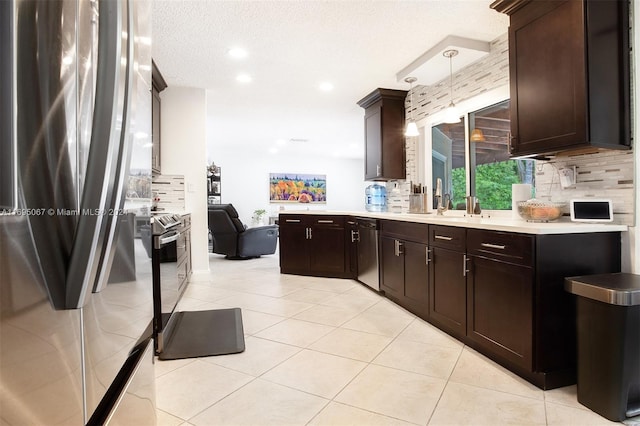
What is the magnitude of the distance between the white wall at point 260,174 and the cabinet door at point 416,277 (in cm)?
673

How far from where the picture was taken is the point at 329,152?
32.3 feet

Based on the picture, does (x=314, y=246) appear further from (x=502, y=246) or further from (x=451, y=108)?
(x=502, y=246)

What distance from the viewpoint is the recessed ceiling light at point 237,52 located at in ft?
11.3

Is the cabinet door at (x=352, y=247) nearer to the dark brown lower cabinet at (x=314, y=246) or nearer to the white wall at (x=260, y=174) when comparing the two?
the dark brown lower cabinet at (x=314, y=246)

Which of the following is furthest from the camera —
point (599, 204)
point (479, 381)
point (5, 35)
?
point (599, 204)

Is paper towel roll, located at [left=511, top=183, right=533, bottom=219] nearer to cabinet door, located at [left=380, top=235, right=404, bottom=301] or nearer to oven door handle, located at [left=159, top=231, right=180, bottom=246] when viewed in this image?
cabinet door, located at [left=380, top=235, right=404, bottom=301]

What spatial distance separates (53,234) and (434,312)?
2.67m

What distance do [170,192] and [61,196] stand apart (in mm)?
4502

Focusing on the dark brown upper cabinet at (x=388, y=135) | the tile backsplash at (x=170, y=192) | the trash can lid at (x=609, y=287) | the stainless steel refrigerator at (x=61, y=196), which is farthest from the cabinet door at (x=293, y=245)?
the stainless steel refrigerator at (x=61, y=196)

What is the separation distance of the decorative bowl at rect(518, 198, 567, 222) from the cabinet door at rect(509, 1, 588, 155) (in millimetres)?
349

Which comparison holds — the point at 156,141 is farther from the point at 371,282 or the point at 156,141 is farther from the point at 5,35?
the point at 5,35

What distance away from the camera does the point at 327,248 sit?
4730mm

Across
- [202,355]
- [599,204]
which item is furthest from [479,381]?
[202,355]

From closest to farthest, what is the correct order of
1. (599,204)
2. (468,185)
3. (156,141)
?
(599,204), (468,185), (156,141)
